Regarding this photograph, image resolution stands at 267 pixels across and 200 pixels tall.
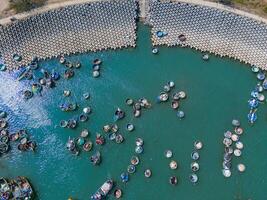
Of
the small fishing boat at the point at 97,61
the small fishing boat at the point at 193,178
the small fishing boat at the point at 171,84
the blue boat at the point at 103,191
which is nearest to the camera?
the blue boat at the point at 103,191

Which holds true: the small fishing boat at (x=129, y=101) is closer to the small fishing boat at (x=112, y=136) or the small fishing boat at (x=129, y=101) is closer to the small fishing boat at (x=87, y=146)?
the small fishing boat at (x=112, y=136)

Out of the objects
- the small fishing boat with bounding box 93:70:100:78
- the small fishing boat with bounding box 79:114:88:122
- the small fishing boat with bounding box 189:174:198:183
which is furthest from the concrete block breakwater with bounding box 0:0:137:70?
the small fishing boat with bounding box 189:174:198:183

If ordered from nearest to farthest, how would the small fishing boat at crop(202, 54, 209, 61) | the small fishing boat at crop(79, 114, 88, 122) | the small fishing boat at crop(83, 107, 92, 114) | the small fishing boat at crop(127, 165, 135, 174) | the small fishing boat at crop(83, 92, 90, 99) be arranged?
the small fishing boat at crop(127, 165, 135, 174) → the small fishing boat at crop(79, 114, 88, 122) → the small fishing boat at crop(83, 107, 92, 114) → the small fishing boat at crop(83, 92, 90, 99) → the small fishing boat at crop(202, 54, 209, 61)

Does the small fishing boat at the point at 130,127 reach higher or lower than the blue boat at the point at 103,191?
higher

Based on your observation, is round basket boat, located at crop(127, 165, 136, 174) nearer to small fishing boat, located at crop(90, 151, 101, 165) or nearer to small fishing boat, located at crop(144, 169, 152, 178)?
small fishing boat, located at crop(144, 169, 152, 178)

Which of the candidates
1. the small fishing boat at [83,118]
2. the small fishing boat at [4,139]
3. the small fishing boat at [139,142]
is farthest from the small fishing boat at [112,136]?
the small fishing boat at [4,139]

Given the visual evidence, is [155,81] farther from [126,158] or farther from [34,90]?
[34,90]

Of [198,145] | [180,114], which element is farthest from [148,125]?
[198,145]
